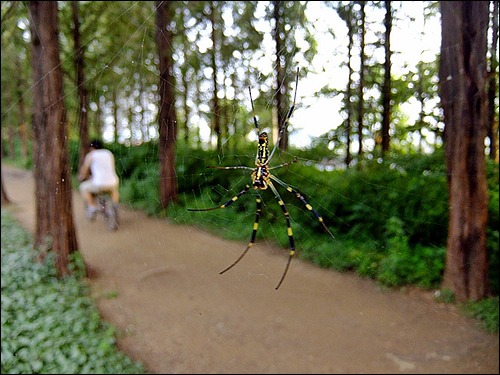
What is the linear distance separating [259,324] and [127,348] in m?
1.77

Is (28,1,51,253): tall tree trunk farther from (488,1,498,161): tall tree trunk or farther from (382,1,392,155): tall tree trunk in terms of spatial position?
(488,1,498,161): tall tree trunk

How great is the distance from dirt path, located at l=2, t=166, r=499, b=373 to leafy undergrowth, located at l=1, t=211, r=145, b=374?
0.34m

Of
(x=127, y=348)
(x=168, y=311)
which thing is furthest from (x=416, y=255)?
(x=127, y=348)

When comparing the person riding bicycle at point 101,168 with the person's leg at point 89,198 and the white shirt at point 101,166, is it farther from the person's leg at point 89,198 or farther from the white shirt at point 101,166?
the person's leg at point 89,198

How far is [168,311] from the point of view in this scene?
5.32 m

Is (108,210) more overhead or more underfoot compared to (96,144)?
more underfoot

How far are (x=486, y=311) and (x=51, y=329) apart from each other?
17.8 feet

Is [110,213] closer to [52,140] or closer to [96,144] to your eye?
[52,140]

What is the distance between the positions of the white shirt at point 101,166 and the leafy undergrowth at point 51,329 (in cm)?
147

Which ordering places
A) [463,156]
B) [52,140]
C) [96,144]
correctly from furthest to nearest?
[52,140] → [463,156] → [96,144]

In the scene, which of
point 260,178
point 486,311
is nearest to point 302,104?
point 260,178

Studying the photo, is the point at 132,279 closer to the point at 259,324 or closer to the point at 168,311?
the point at 168,311

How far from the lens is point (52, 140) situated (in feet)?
17.6

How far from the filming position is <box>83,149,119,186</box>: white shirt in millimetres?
5648
